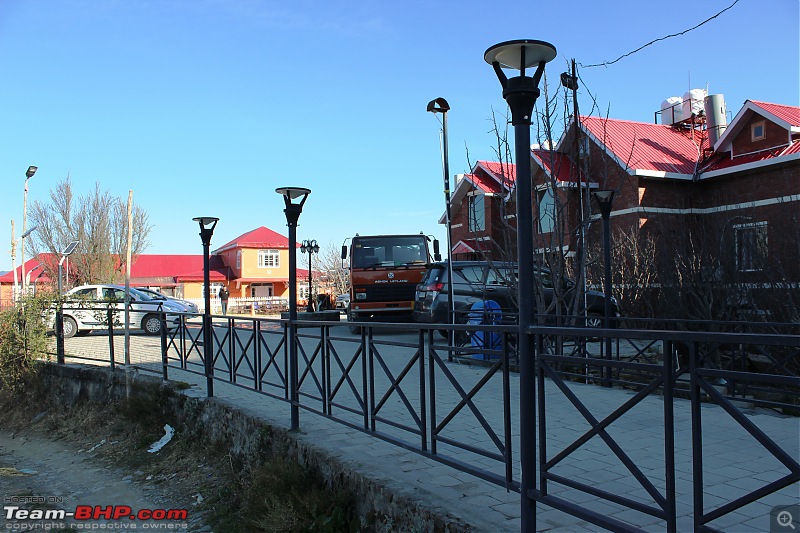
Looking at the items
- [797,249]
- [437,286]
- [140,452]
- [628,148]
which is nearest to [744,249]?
[797,249]

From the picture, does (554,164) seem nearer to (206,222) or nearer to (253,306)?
(206,222)

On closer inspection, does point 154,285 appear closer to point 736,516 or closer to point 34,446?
point 34,446

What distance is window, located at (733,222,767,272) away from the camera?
8.55m

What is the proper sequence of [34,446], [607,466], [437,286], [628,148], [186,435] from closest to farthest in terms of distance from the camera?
[607,466] → [186,435] → [34,446] → [437,286] → [628,148]

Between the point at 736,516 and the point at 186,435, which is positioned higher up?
the point at 736,516

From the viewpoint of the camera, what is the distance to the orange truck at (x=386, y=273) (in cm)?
1506

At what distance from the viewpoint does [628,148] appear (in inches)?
758

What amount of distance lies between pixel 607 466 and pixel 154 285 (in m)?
50.8

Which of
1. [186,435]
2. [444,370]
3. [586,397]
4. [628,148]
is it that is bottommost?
[186,435]

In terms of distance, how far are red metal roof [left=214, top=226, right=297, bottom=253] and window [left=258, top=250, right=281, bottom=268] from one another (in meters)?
0.73

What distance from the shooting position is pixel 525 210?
314cm

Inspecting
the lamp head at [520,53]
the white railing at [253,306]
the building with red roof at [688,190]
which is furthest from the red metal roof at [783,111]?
the white railing at [253,306]

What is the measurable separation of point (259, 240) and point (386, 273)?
38.1m

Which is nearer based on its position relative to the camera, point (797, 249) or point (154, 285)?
point (797, 249)
